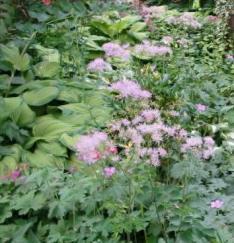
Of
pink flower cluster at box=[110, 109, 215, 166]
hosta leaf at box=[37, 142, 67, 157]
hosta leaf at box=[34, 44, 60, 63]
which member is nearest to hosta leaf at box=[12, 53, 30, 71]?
hosta leaf at box=[34, 44, 60, 63]

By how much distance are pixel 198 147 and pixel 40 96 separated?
1795 millimetres

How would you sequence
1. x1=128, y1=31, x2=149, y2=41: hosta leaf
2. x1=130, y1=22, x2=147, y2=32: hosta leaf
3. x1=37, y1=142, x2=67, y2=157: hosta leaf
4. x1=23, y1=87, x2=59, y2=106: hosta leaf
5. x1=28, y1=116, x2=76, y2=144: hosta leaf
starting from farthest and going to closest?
x1=130, y1=22, x2=147, y2=32: hosta leaf, x1=128, y1=31, x2=149, y2=41: hosta leaf, x1=23, y1=87, x2=59, y2=106: hosta leaf, x1=28, y1=116, x2=76, y2=144: hosta leaf, x1=37, y1=142, x2=67, y2=157: hosta leaf

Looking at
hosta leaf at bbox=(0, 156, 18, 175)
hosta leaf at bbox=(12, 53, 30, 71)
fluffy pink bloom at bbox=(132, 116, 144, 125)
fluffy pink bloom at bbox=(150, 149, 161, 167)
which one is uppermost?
fluffy pink bloom at bbox=(132, 116, 144, 125)

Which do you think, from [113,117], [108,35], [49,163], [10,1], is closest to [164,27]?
[108,35]

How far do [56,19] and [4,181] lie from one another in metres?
2.34

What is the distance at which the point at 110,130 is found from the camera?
8.73 ft

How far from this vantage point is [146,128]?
254 centimetres

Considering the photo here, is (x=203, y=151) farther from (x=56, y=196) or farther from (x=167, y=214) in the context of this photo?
(x=56, y=196)

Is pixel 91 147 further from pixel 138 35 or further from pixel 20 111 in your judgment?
pixel 138 35

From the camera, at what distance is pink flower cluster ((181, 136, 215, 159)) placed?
2621 mm

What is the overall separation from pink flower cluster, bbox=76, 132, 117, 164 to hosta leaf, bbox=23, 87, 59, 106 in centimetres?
174

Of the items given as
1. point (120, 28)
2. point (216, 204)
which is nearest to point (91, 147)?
point (216, 204)

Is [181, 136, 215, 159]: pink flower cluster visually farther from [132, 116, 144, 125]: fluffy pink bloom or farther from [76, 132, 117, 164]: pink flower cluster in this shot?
[76, 132, 117, 164]: pink flower cluster

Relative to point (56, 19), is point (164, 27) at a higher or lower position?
lower
